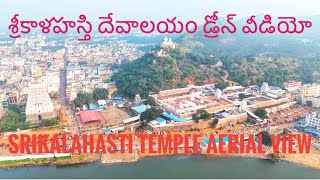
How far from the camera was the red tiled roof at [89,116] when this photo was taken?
60.8 ft

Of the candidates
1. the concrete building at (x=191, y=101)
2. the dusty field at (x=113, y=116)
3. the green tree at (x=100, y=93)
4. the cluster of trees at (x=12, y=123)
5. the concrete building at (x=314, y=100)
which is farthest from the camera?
the green tree at (x=100, y=93)

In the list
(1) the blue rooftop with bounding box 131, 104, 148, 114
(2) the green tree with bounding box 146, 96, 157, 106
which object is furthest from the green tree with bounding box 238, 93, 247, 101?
(1) the blue rooftop with bounding box 131, 104, 148, 114

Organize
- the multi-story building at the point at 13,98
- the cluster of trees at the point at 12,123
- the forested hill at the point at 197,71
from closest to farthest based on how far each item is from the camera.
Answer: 1. the cluster of trees at the point at 12,123
2. the multi-story building at the point at 13,98
3. the forested hill at the point at 197,71

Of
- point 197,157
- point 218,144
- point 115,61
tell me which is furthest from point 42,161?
point 115,61

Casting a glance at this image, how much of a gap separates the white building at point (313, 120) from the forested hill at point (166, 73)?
1063 centimetres

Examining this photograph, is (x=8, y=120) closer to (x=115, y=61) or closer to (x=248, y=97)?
(x=248, y=97)

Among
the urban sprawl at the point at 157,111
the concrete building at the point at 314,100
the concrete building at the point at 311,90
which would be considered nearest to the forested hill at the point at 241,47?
the concrete building at the point at 311,90

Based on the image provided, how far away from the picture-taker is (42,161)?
14539 millimetres

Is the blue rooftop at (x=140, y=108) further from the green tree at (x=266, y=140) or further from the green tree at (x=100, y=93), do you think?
the green tree at (x=266, y=140)

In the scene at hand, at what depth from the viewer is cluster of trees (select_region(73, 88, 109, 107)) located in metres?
21.5

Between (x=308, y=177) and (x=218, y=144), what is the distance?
4.38m

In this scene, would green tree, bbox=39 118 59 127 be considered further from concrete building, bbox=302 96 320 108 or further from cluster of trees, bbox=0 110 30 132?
concrete building, bbox=302 96 320 108

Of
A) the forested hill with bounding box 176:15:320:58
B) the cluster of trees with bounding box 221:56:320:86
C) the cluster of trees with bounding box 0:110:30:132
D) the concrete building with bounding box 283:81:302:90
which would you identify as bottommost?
the cluster of trees with bounding box 0:110:30:132

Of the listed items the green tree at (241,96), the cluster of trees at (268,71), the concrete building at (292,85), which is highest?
the cluster of trees at (268,71)
